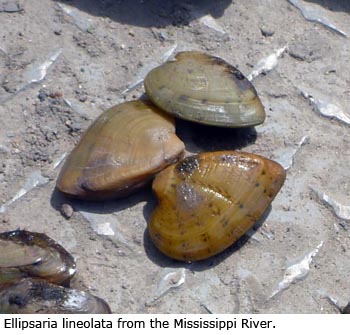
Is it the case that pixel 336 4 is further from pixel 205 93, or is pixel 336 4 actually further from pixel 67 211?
pixel 67 211

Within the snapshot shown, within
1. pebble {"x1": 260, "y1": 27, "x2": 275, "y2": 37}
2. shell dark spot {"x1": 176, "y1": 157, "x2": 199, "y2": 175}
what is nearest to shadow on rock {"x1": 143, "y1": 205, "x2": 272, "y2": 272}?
shell dark spot {"x1": 176, "y1": 157, "x2": 199, "y2": 175}

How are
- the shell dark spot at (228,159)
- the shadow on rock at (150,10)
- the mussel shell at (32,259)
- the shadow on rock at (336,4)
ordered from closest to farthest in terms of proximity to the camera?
1. the mussel shell at (32,259)
2. the shell dark spot at (228,159)
3. the shadow on rock at (150,10)
4. the shadow on rock at (336,4)

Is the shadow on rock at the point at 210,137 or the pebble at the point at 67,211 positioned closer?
the pebble at the point at 67,211

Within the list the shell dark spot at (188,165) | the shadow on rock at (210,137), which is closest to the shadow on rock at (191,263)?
the shell dark spot at (188,165)

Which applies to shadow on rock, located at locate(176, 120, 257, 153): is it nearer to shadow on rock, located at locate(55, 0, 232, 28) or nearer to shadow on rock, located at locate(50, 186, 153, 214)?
shadow on rock, located at locate(50, 186, 153, 214)

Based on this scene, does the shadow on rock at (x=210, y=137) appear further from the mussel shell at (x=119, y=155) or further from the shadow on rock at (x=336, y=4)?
the shadow on rock at (x=336, y=4)

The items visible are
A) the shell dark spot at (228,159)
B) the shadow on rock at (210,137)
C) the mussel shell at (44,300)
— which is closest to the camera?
the mussel shell at (44,300)
